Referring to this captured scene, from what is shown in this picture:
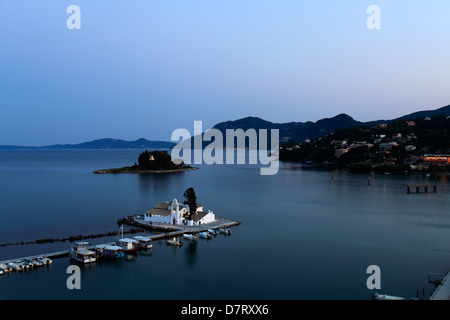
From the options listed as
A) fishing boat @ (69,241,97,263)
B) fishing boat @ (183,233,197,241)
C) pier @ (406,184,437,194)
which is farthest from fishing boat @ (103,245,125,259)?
pier @ (406,184,437,194)

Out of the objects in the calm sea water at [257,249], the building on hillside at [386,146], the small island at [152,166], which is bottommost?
the calm sea water at [257,249]

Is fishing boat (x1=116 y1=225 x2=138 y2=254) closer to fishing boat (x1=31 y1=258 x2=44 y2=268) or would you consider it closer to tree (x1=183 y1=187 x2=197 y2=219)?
fishing boat (x1=31 y1=258 x2=44 y2=268)

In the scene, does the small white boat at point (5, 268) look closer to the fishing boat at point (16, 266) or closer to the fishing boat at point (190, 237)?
the fishing boat at point (16, 266)

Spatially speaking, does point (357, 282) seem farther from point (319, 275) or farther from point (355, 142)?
point (355, 142)

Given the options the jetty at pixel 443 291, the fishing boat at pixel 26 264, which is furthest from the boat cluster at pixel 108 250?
the jetty at pixel 443 291

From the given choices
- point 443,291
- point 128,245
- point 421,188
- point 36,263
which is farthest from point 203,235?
point 421,188
